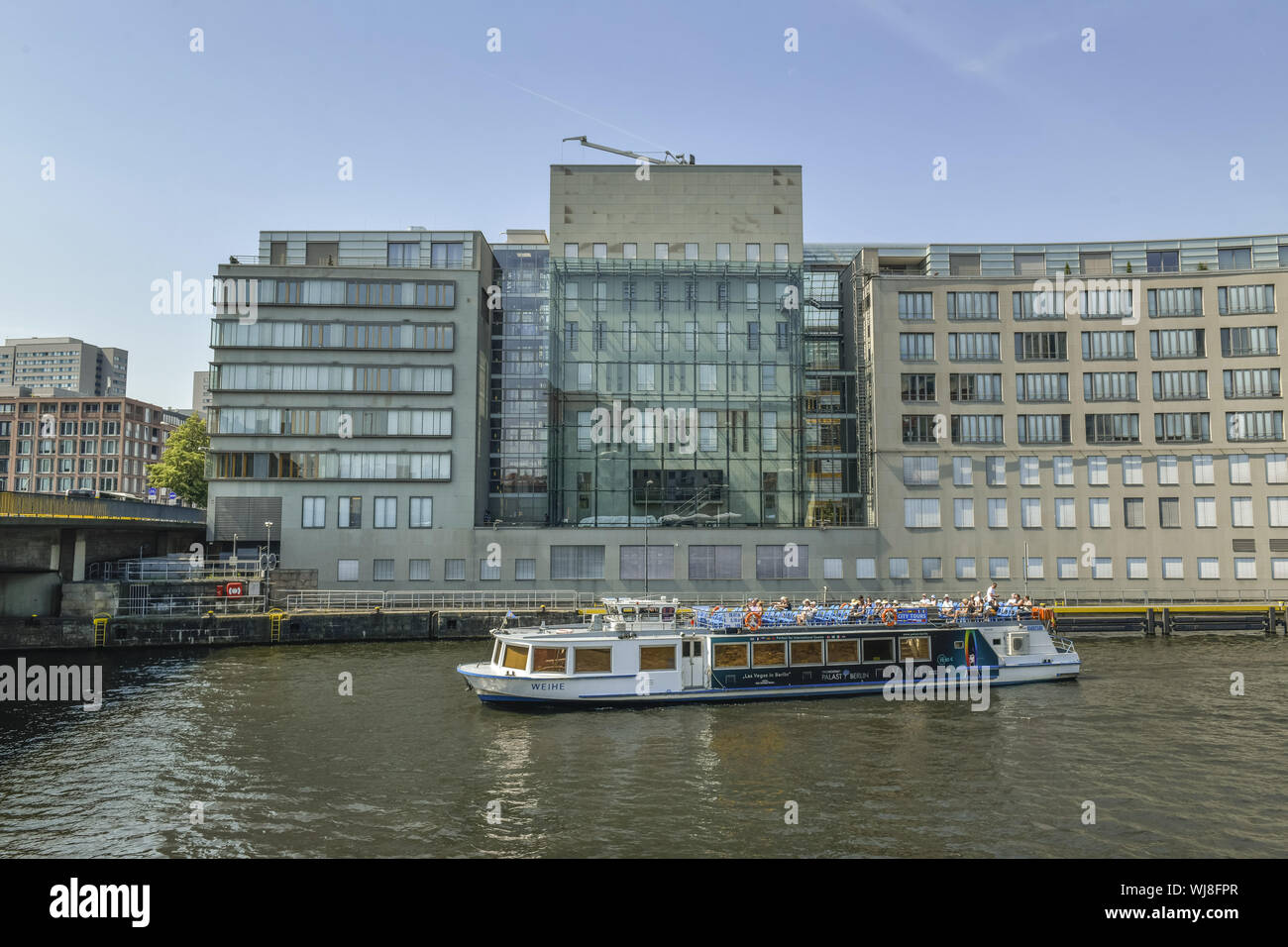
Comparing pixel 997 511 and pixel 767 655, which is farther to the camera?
pixel 997 511

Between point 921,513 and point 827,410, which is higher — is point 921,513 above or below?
below

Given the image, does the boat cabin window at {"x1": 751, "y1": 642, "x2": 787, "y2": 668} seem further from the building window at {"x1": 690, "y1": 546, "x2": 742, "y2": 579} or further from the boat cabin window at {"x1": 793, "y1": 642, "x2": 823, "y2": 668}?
the building window at {"x1": 690, "y1": 546, "x2": 742, "y2": 579}

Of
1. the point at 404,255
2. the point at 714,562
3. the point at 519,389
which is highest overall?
the point at 404,255

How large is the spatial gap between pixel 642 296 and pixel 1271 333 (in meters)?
54.4

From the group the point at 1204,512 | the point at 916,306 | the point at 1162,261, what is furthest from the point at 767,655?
the point at 1162,261

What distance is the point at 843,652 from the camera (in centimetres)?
4122

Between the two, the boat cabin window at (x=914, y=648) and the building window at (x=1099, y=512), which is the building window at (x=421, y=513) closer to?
the boat cabin window at (x=914, y=648)

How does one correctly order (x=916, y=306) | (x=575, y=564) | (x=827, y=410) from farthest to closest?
(x=827, y=410) < (x=916, y=306) < (x=575, y=564)

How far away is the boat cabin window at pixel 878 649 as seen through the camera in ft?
136

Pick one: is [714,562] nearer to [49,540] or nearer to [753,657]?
[753,657]

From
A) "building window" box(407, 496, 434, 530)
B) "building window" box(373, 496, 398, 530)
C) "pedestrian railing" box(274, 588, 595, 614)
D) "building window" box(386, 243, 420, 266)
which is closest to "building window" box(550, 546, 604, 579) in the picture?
"pedestrian railing" box(274, 588, 595, 614)

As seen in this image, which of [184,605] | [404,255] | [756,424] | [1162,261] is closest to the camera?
[184,605]

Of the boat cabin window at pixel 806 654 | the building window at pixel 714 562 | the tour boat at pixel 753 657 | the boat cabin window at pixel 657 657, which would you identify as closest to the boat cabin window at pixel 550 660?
the tour boat at pixel 753 657

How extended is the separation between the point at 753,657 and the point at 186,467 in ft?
277
